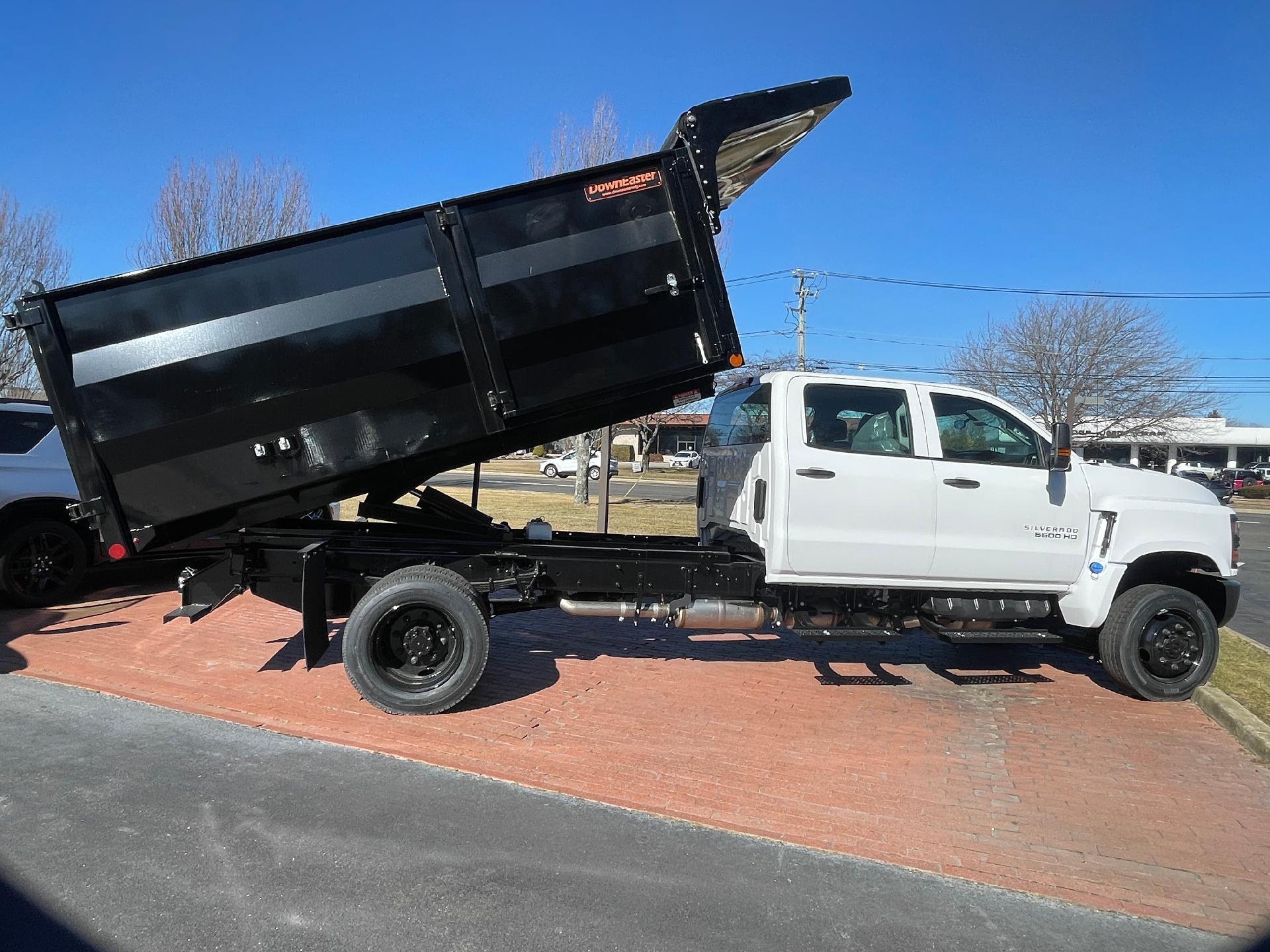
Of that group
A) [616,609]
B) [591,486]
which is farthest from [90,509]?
[591,486]

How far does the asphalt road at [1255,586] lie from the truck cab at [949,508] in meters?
3.71

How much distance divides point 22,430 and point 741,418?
6.92 meters

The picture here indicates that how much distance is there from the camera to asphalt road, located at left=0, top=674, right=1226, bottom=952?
3.23m

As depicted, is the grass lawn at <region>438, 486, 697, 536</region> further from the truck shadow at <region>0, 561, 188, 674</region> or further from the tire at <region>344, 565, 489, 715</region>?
the tire at <region>344, 565, 489, 715</region>

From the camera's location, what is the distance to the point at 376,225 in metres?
4.99

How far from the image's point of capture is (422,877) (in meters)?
3.62

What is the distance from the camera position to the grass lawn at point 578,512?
1627 centimetres

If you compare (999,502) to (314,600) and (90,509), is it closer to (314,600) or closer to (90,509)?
(314,600)

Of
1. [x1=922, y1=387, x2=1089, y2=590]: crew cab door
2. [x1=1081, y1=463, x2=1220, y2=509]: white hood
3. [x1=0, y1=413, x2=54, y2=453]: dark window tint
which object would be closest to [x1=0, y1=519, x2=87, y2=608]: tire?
[x1=0, y1=413, x2=54, y2=453]: dark window tint

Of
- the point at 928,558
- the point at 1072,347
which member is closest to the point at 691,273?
the point at 928,558

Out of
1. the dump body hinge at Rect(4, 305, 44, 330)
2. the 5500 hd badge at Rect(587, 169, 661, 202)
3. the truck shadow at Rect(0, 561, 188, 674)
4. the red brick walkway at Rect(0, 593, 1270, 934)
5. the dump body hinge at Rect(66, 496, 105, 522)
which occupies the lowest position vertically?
the red brick walkway at Rect(0, 593, 1270, 934)

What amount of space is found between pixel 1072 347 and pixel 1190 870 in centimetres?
2767

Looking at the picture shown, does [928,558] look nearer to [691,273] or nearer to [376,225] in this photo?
[691,273]

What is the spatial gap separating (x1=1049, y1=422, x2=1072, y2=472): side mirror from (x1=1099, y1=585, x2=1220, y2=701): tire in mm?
1189
